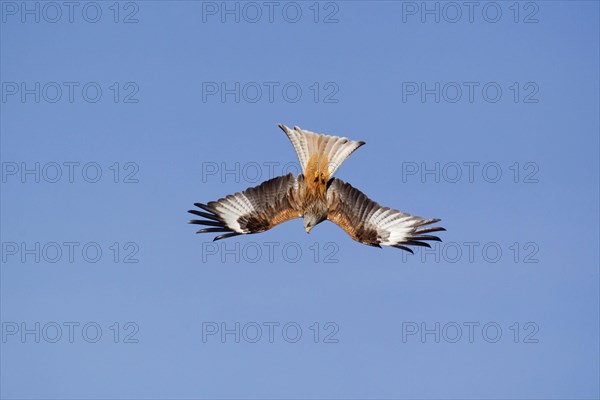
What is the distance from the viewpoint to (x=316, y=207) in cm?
1290

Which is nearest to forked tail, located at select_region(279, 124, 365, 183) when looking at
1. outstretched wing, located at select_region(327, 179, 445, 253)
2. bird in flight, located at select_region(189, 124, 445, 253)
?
bird in flight, located at select_region(189, 124, 445, 253)

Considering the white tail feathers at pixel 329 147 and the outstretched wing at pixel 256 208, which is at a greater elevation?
the white tail feathers at pixel 329 147

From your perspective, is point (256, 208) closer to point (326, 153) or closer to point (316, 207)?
point (316, 207)

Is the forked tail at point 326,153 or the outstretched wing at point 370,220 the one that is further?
the outstretched wing at point 370,220

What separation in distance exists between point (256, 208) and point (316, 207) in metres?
1.18

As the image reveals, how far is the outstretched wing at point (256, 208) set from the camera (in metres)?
13.1

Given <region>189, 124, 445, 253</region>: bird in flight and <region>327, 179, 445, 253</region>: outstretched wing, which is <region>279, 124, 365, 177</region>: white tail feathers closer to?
<region>189, 124, 445, 253</region>: bird in flight

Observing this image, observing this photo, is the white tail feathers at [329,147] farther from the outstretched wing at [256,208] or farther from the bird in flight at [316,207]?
the outstretched wing at [256,208]

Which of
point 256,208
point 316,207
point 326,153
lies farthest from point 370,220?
point 256,208

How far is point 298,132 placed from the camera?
12.9 metres

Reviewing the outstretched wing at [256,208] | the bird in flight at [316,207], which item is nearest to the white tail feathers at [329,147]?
the bird in flight at [316,207]

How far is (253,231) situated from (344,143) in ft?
7.29

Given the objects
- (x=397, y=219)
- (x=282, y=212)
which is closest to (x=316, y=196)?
(x=282, y=212)

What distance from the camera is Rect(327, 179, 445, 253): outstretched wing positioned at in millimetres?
13086
